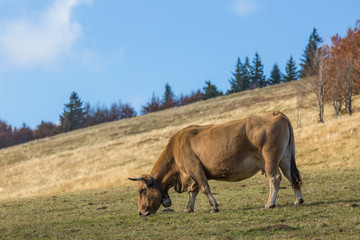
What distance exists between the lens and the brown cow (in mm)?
9305

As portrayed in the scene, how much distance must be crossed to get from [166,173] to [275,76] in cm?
11139

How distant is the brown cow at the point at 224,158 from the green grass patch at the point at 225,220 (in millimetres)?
652

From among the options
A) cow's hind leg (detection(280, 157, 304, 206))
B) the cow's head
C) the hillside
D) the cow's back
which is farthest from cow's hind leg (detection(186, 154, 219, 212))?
the hillside

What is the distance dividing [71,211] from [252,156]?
746cm

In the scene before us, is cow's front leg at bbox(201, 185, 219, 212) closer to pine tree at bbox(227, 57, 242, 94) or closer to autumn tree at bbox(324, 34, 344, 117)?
autumn tree at bbox(324, 34, 344, 117)

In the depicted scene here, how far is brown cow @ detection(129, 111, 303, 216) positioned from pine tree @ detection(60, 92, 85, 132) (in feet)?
332

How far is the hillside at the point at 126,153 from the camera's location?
82.0 ft

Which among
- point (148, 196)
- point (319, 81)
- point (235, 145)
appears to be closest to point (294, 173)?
point (235, 145)

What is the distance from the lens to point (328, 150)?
24516 millimetres

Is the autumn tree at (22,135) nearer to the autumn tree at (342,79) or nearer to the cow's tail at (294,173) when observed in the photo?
the autumn tree at (342,79)

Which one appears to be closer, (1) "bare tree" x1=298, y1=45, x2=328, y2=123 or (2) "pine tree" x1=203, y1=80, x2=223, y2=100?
(1) "bare tree" x1=298, y1=45, x2=328, y2=123

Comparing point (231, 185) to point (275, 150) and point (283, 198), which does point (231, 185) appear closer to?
point (283, 198)

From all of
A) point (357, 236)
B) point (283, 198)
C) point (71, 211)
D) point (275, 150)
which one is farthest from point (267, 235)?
point (71, 211)

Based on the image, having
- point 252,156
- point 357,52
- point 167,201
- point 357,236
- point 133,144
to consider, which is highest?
point 357,52
